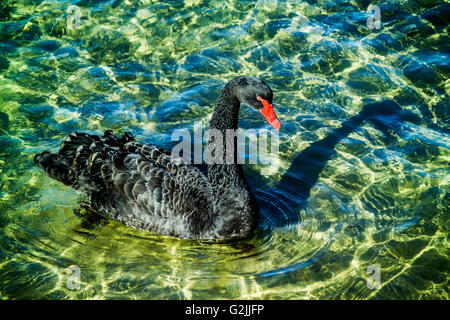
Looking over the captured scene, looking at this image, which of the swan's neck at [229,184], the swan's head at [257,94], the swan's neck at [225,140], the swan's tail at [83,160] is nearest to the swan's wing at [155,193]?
the swan's tail at [83,160]

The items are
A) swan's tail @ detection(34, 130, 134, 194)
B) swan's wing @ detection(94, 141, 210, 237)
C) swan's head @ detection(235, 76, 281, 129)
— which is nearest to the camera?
swan's head @ detection(235, 76, 281, 129)

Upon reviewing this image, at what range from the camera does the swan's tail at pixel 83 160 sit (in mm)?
6496

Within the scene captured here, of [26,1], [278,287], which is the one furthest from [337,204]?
[26,1]

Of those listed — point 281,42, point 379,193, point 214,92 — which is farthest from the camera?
point 281,42

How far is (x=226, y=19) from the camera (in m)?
10.6

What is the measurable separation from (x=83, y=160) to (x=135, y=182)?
87 centimetres

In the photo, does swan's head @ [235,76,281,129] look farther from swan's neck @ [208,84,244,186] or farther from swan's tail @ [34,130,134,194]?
swan's tail @ [34,130,134,194]

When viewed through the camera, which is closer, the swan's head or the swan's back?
the swan's head

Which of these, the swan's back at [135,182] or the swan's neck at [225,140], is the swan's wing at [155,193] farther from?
the swan's neck at [225,140]

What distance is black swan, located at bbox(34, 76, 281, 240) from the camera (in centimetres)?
584

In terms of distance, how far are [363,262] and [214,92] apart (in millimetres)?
4250

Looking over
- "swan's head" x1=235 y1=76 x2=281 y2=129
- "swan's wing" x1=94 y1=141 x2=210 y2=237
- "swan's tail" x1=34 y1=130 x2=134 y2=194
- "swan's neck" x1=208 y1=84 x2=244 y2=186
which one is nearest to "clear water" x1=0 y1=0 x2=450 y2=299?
"swan's wing" x1=94 y1=141 x2=210 y2=237
